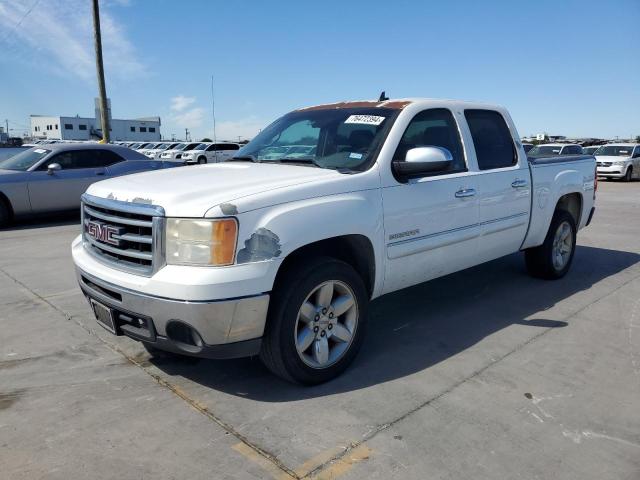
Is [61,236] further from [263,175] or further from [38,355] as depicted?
[263,175]

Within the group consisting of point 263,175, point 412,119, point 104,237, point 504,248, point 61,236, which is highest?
point 412,119

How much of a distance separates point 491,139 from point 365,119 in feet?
4.92

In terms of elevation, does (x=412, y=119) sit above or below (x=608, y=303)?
above

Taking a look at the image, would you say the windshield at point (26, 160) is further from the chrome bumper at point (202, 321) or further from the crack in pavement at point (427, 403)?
the crack in pavement at point (427, 403)

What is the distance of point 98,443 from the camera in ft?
9.16

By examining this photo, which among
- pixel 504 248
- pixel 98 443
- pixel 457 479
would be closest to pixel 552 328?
pixel 504 248

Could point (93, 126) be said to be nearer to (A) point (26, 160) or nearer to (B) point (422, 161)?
(A) point (26, 160)

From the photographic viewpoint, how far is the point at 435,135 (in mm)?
4309

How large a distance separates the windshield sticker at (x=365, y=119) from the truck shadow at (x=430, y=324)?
1.71 m

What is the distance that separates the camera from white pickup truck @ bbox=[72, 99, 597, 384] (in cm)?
292

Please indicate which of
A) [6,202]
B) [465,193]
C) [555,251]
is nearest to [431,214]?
[465,193]

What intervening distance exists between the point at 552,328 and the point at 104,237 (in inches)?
144

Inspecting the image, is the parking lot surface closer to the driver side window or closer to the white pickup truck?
the white pickup truck

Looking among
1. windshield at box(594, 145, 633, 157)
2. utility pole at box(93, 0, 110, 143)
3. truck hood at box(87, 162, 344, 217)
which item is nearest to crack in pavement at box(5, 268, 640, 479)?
truck hood at box(87, 162, 344, 217)
